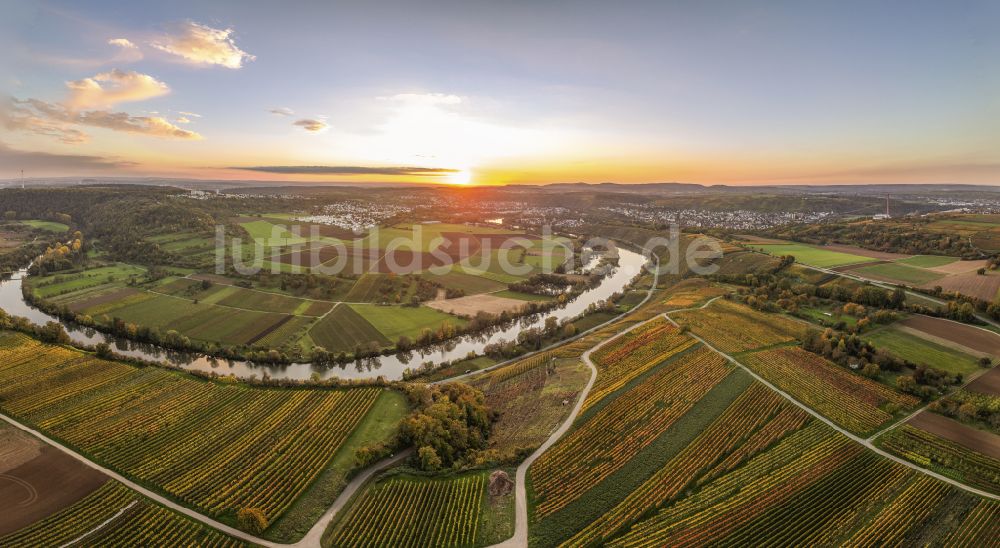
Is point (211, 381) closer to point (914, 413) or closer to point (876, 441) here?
point (876, 441)

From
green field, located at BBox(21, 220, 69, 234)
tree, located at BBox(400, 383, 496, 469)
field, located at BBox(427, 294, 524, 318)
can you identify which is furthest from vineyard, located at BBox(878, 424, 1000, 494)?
green field, located at BBox(21, 220, 69, 234)

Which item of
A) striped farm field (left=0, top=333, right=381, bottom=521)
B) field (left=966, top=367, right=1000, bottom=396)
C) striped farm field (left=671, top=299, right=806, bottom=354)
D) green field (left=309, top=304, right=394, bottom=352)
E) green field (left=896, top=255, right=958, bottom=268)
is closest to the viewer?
striped farm field (left=0, top=333, right=381, bottom=521)

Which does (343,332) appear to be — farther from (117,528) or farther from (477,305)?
(117,528)

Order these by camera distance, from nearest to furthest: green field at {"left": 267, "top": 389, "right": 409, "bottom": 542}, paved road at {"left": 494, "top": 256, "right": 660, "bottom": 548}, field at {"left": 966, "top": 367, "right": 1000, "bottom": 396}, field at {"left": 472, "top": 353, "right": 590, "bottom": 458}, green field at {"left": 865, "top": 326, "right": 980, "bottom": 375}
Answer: paved road at {"left": 494, "top": 256, "right": 660, "bottom": 548} < green field at {"left": 267, "top": 389, "right": 409, "bottom": 542} < field at {"left": 472, "top": 353, "right": 590, "bottom": 458} < field at {"left": 966, "top": 367, "right": 1000, "bottom": 396} < green field at {"left": 865, "top": 326, "right": 980, "bottom": 375}

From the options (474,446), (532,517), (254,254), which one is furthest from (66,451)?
(254,254)

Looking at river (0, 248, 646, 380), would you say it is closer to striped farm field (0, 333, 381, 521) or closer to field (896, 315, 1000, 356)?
striped farm field (0, 333, 381, 521)
